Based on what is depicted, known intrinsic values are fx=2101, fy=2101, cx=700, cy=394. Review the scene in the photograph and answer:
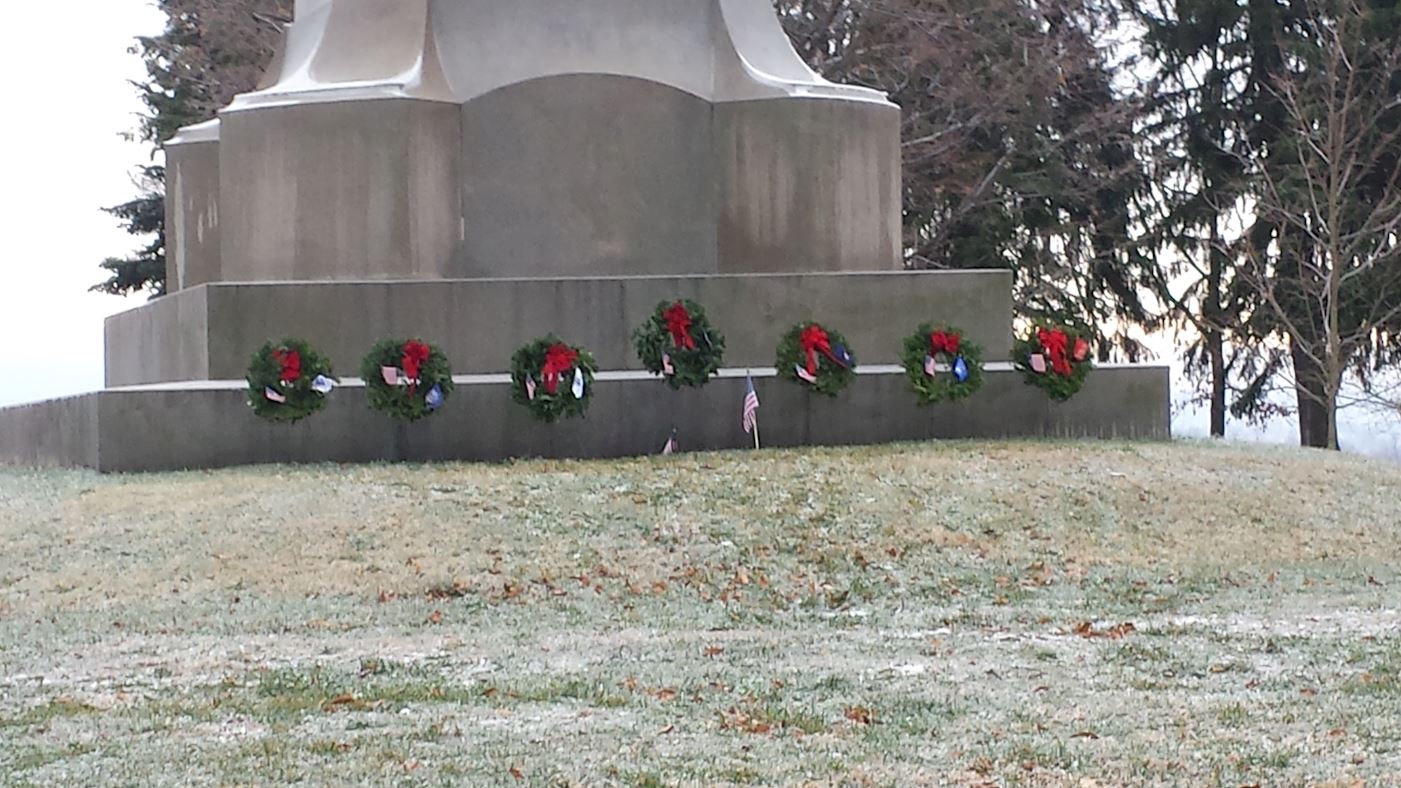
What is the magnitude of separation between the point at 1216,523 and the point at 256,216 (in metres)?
8.57

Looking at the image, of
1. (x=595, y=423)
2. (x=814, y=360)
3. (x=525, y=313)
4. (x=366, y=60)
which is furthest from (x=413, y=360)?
(x=366, y=60)

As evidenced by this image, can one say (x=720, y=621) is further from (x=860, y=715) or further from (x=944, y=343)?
(x=944, y=343)

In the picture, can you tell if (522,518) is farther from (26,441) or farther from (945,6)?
(945,6)

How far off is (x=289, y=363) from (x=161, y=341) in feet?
12.1

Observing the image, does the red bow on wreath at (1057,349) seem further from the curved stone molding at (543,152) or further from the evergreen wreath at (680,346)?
the evergreen wreath at (680,346)

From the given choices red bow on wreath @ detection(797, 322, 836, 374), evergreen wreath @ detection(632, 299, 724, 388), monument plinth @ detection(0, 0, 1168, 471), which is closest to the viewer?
evergreen wreath @ detection(632, 299, 724, 388)

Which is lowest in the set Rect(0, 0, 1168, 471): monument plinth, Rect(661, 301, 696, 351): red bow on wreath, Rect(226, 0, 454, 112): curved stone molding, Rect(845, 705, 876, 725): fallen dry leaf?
Rect(845, 705, 876, 725): fallen dry leaf

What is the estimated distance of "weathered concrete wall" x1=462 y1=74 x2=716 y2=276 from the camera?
17391mm

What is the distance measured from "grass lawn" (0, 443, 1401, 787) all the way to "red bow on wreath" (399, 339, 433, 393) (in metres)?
0.93

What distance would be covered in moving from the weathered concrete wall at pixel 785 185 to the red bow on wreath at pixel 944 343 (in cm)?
206

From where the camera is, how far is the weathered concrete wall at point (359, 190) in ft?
56.3

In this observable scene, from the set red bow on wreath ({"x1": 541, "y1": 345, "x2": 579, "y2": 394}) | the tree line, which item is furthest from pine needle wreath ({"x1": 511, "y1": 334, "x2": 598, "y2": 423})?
the tree line

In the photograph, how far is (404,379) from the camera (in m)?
15.2

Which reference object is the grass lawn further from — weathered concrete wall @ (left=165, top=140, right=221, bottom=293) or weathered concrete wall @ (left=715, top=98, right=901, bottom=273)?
weathered concrete wall @ (left=165, top=140, right=221, bottom=293)
